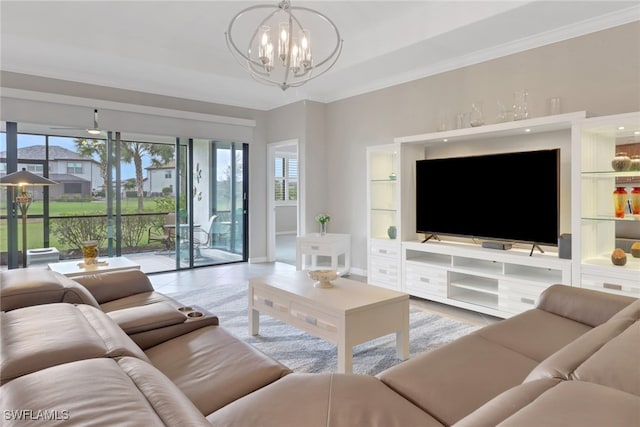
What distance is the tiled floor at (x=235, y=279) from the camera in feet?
12.1

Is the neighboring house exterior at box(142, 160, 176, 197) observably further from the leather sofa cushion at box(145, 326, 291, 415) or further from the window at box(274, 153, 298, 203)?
the window at box(274, 153, 298, 203)

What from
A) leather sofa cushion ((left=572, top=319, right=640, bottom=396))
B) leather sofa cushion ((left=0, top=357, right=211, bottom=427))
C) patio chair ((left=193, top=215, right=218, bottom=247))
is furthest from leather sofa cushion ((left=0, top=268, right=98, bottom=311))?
patio chair ((left=193, top=215, right=218, bottom=247))

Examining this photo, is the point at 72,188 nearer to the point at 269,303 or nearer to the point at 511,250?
the point at 269,303

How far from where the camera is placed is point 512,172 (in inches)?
143

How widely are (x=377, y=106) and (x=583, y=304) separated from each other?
3.68 meters

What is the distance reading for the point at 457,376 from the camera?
1.49 m

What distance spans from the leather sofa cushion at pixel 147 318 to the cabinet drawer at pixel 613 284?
297 cm

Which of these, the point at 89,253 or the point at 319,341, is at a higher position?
the point at 89,253

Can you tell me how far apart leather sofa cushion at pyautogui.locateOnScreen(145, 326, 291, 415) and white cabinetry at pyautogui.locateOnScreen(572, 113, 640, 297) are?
105 inches

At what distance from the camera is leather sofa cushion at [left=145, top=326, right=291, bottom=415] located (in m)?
1.39

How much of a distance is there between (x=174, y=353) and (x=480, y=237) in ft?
10.4

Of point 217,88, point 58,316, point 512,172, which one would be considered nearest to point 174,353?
point 58,316

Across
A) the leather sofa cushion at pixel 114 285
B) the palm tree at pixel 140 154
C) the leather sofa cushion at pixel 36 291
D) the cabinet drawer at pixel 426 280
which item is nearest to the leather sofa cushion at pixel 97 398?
the leather sofa cushion at pixel 36 291

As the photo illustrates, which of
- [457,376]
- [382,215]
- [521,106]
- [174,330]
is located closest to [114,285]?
[174,330]
